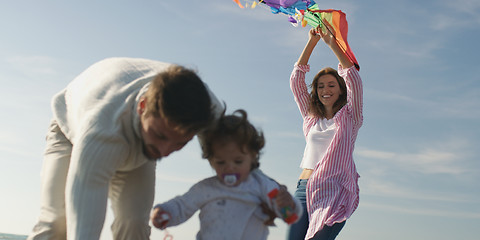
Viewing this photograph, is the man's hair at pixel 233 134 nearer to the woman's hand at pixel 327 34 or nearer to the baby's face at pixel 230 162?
the baby's face at pixel 230 162

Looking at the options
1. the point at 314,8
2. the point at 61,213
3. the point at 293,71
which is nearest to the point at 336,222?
the point at 293,71

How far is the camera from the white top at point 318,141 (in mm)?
5203

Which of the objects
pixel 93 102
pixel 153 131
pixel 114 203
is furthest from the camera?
pixel 114 203

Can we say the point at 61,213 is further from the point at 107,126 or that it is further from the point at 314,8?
the point at 314,8

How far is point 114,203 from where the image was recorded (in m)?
3.19

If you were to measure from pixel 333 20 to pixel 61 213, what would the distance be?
3181 millimetres

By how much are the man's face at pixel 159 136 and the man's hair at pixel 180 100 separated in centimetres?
3

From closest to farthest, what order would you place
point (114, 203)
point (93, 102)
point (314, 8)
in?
1. point (93, 102)
2. point (114, 203)
3. point (314, 8)

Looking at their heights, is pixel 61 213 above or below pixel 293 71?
below

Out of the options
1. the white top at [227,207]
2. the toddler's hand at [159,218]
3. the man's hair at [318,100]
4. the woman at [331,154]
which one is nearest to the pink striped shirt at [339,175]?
the woman at [331,154]

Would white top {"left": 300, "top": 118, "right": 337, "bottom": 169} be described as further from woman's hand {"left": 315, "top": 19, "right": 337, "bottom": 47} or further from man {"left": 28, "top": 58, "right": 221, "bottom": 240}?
man {"left": 28, "top": 58, "right": 221, "bottom": 240}

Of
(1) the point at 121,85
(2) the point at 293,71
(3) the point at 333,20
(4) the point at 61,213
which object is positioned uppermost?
(3) the point at 333,20

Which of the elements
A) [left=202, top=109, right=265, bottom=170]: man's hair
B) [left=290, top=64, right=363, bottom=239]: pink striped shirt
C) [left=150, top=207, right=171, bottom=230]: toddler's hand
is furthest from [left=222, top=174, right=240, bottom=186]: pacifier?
[left=290, top=64, right=363, bottom=239]: pink striped shirt

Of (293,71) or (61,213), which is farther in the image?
(293,71)
